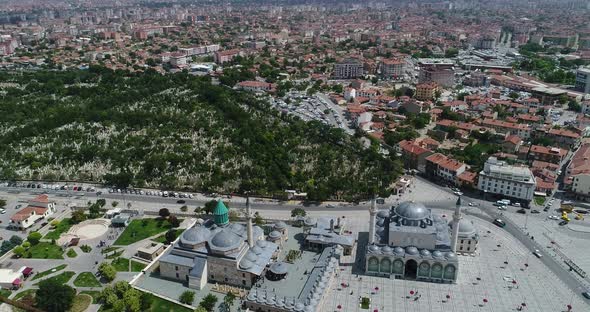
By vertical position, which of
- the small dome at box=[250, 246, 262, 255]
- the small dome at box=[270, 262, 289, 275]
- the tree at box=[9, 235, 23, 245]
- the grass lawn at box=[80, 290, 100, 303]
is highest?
the small dome at box=[250, 246, 262, 255]

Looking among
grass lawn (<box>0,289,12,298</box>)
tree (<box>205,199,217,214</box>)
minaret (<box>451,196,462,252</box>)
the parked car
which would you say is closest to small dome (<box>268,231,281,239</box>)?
tree (<box>205,199,217,214</box>)

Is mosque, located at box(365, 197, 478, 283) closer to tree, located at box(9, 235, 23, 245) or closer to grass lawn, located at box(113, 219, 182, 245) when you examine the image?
grass lawn, located at box(113, 219, 182, 245)

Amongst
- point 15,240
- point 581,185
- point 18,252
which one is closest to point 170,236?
point 18,252

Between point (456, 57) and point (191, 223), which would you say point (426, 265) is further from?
point (456, 57)

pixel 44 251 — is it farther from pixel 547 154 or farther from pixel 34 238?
pixel 547 154

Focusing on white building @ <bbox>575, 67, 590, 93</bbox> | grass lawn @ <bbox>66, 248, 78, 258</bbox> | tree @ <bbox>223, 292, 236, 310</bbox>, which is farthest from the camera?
white building @ <bbox>575, 67, 590, 93</bbox>

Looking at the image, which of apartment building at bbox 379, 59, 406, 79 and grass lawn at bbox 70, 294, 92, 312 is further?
apartment building at bbox 379, 59, 406, 79
